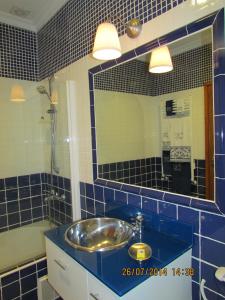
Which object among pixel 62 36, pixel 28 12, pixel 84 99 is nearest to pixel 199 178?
pixel 84 99

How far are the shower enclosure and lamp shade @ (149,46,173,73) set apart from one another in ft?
3.24

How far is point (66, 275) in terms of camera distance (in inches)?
48.3

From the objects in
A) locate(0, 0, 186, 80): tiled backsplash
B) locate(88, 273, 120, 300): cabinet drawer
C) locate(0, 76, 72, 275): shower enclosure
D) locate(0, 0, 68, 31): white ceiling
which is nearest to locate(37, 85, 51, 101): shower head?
locate(0, 76, 72, 275): shower enclosure

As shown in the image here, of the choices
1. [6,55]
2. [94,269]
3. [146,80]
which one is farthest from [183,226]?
[6,55]

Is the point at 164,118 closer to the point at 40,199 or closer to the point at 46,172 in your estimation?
the point at 46,172

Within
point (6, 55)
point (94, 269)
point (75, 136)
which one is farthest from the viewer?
point (6, 55)

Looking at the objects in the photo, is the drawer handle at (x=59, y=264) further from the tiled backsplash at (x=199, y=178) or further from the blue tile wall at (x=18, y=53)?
the blue tile wall at (x=18, y=53)

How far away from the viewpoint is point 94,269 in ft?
3.29

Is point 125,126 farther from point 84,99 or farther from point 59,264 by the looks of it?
point 59,264

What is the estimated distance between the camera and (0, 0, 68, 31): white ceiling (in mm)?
2049

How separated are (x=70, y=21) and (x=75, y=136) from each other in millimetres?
1008

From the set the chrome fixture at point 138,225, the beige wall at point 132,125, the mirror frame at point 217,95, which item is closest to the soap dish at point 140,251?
the chrome fixture at point 138,225

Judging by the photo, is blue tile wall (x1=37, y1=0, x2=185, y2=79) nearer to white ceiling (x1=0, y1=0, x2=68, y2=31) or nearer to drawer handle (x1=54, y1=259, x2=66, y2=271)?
white ceiling (x1=0, y1=0, x2=68, y2=31)

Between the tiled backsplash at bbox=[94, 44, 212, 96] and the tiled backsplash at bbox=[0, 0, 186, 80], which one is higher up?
the tiled backsplash at bbox=[0, 0, 186, 80]
